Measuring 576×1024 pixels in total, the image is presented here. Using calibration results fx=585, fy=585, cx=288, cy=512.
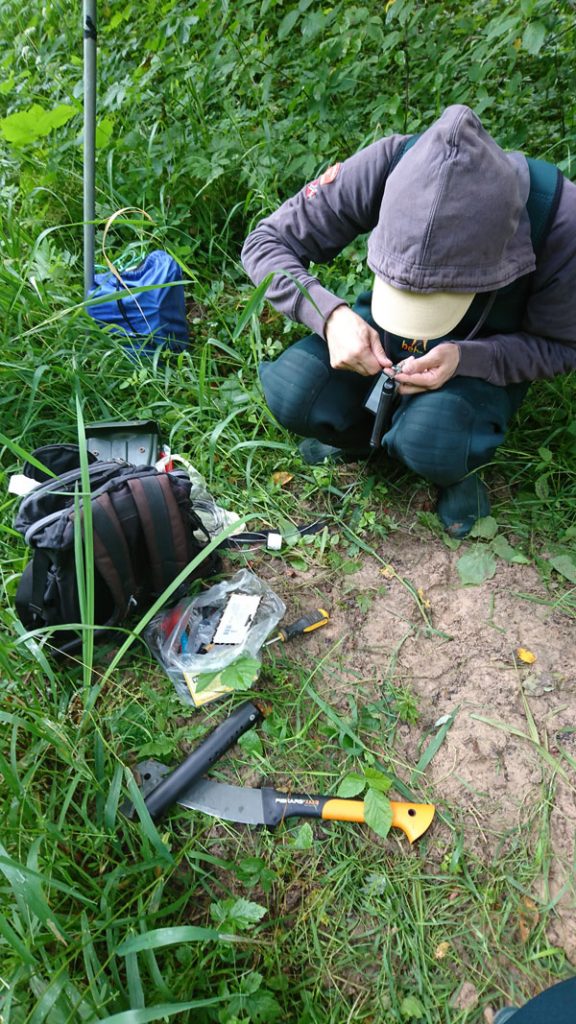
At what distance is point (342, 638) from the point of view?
1647 mm

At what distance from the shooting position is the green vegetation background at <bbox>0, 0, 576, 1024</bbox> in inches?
45.2

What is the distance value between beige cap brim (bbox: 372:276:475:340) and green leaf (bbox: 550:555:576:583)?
0.80 m

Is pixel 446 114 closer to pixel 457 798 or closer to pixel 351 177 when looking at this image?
pixel 351 177

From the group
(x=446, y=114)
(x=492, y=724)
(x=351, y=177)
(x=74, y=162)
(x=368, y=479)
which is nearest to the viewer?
(x=446, y=114)

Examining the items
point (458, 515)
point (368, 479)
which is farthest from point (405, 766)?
point (368, 479)

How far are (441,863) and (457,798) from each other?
15cm

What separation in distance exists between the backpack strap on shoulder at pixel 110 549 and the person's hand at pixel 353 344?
29.1 inches

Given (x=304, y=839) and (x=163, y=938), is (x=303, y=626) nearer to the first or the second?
(x=304, y=839)

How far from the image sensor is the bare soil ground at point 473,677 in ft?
4.40

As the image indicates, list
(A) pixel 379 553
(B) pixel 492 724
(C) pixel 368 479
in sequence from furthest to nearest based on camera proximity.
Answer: (C) pixel 368 479, (A) pixel 379 553, (B) pixel 492 724

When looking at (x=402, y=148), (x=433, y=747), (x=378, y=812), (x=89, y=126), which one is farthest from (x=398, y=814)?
(x=89, y=126)

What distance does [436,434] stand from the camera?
1652 millimetres

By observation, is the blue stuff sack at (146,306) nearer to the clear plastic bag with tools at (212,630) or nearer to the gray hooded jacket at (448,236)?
the gray hooded jacket at (448,236)

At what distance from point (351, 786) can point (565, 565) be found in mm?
931
